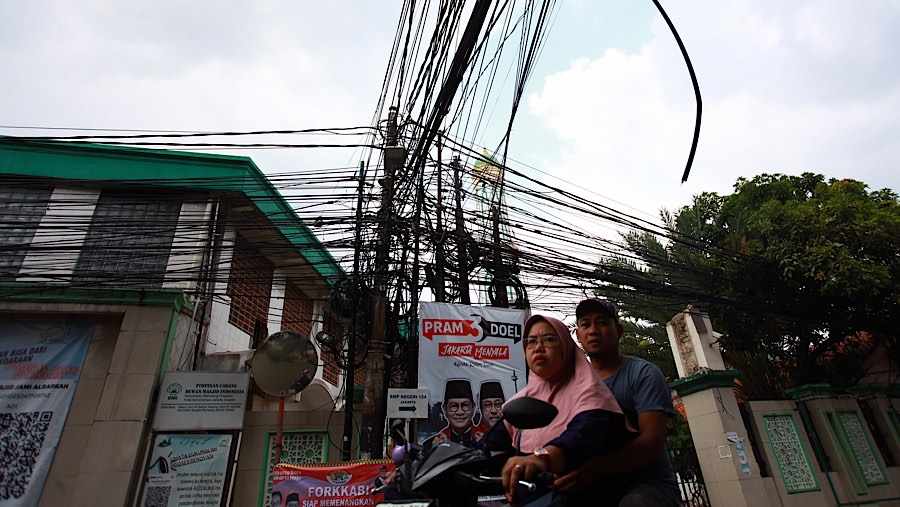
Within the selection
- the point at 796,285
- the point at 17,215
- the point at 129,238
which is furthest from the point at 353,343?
the point at 796,285

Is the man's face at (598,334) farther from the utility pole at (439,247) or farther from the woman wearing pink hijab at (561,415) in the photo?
the utility pole at (439,247)

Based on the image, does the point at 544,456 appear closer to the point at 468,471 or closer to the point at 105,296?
the point at 468,471

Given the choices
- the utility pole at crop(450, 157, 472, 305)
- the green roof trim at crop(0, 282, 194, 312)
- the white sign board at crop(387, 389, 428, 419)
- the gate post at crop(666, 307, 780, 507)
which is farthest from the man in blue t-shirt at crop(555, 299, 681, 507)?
the green roof trim at crop(0, 282, 194, 312)

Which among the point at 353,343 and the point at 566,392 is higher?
the point at 353,343

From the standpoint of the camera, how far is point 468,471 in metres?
1.67

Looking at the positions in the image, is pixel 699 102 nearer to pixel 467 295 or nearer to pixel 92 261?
pixel 467 295

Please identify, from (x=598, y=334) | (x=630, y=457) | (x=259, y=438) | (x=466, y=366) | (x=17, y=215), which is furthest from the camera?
(x=17, y=215)

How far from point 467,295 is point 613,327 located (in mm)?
5650

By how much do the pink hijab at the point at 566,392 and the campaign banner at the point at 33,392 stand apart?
7258 mm

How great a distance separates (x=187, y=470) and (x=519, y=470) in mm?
6398

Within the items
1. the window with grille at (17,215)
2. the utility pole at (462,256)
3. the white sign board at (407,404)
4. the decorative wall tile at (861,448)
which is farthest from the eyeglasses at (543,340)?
the window with grille at (17,215)

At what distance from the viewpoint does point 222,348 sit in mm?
8266

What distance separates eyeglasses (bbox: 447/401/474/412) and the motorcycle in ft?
14.7

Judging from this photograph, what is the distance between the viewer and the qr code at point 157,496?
597 centimetres
